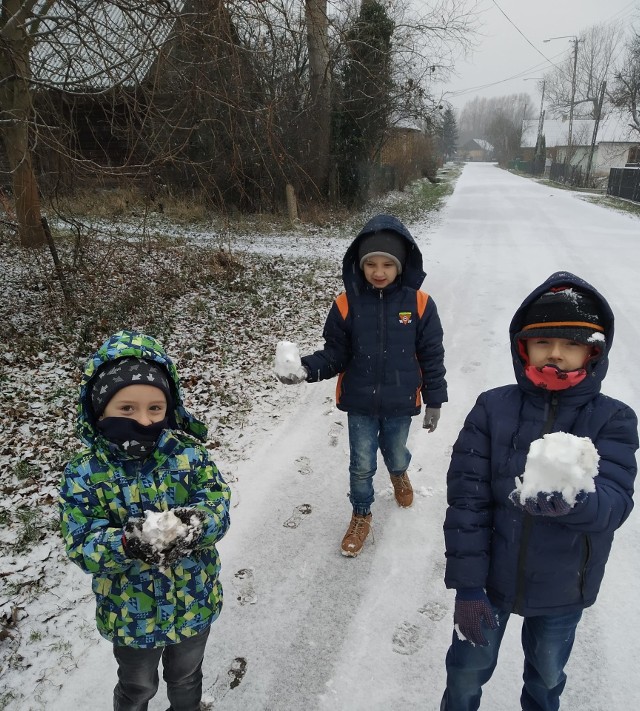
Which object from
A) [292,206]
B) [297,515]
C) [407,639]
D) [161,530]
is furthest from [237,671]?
[292,206]

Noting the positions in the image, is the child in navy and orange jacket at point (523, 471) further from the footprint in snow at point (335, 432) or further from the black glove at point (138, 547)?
the footprint in snow at point (335, 432)

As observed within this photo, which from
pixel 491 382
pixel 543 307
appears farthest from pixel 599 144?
pixel 543 307

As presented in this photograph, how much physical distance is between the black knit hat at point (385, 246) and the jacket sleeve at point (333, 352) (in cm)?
34

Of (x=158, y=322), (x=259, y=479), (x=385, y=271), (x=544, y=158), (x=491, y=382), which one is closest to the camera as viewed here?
(x=385, y=271)

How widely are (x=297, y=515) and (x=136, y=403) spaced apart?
187 cm

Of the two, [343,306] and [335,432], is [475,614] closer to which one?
[343,306]

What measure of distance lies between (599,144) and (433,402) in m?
55.8

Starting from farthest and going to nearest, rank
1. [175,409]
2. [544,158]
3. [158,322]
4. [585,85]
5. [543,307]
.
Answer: [544,158] → [585,85] → [158,322] → [175,409] → [543,307]

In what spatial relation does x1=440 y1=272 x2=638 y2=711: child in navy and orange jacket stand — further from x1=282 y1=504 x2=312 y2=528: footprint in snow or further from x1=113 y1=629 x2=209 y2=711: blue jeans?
x1=282 y1=504 x2=312 y2=528: footprint in snow

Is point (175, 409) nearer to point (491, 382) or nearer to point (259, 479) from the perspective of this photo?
point (259, 479)

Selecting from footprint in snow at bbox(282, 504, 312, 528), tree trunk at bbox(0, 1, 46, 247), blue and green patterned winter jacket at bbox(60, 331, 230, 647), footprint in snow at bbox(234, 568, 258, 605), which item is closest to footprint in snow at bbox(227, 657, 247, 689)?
footprint in snow at bbox(234, 568, 258, 605)

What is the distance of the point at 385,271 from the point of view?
255 centimetres

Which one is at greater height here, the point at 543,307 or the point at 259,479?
the point at 543,307

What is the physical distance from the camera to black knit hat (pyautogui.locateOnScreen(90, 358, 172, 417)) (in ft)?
5.12
